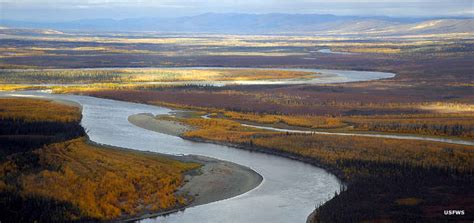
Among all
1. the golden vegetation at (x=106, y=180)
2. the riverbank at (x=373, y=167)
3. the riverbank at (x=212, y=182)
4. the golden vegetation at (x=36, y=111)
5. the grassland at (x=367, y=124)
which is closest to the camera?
the riverbank at (x=373, y=167)

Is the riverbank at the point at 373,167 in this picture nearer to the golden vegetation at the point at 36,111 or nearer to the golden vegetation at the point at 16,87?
the golden vegetation at the point at 36,111

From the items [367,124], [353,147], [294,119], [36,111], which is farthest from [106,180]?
[367,124]

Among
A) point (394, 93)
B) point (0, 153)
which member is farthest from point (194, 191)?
point (394, 93)

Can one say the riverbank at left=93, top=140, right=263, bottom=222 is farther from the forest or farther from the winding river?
the forest

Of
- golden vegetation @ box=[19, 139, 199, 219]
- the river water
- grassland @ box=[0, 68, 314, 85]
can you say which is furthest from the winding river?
grassland @ box=[0, 68, 314, 85]

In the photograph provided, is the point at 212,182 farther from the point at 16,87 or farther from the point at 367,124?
the point at 16,87

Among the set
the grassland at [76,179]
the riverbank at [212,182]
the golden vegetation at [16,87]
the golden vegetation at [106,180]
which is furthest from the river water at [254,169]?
the golden vegetation at [16,87]

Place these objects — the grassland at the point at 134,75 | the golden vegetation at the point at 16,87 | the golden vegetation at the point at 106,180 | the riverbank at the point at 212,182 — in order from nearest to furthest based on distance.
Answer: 1. the golden vegetation at the point at 106,180
2. the riverbank at the point at 212,182
3. the golden vegetation at the point at 16,87
4. the grassland at the point at 134,75

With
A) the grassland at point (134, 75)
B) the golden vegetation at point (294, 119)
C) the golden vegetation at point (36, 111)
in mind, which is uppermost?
the golden vegetation at point (36, 111)

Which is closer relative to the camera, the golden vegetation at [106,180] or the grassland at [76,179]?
the grassland at [76,179]
